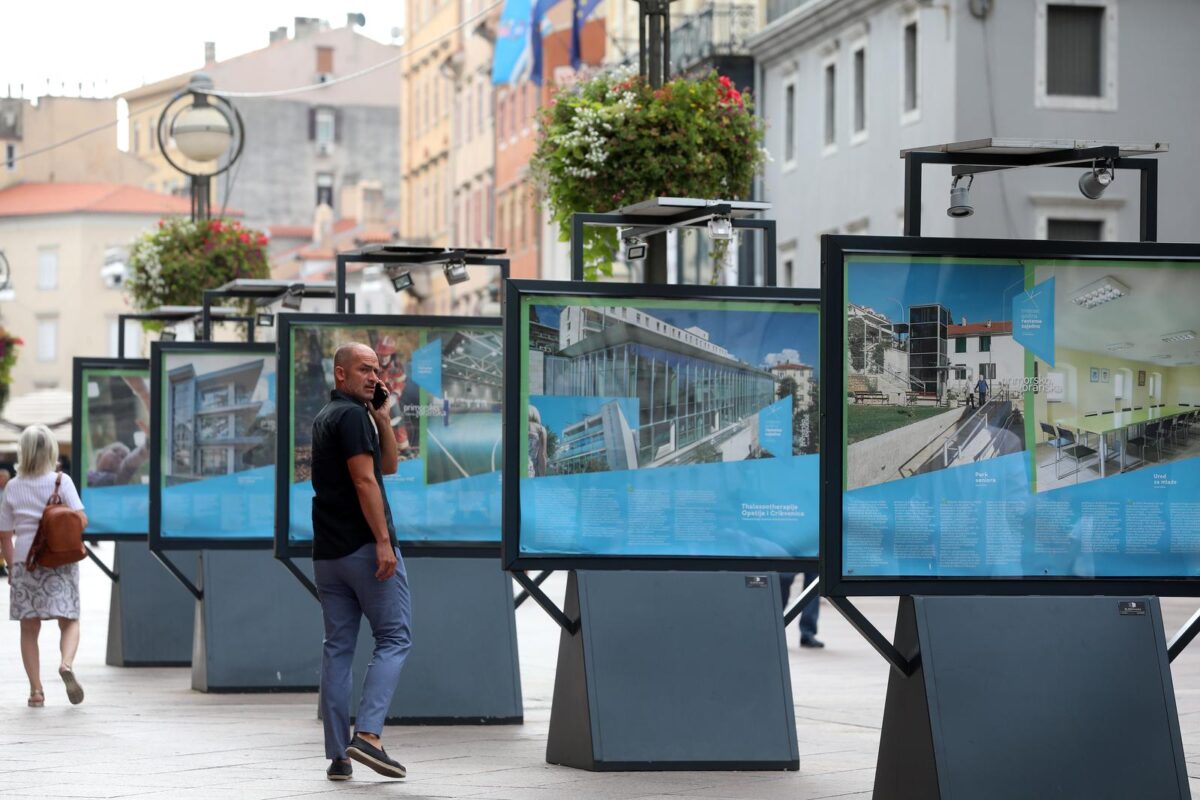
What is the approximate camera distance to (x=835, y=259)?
8.84 meters

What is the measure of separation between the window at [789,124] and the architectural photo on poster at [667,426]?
32.8 meters

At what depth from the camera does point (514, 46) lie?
42.5 m

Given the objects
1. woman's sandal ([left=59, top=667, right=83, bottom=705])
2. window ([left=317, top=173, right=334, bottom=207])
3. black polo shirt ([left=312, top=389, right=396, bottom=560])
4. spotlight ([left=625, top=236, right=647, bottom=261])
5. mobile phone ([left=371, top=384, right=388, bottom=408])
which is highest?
window ([left=317, top=173, right=334, bottom=207])

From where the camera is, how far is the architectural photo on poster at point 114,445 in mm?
19906

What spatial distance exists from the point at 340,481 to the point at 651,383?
151 centimetres

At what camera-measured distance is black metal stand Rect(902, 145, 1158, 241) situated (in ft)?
29.8

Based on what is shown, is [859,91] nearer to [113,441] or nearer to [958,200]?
[113,441]

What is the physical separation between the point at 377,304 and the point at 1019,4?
2042 inches

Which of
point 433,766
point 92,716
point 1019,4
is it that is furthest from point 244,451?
point 1019,4

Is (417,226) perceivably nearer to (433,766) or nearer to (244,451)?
(244,451)

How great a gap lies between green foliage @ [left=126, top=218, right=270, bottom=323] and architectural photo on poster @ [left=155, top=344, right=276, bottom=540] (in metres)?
11.1

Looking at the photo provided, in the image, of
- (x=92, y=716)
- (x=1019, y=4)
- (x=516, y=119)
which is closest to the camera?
(x=92, y=716)

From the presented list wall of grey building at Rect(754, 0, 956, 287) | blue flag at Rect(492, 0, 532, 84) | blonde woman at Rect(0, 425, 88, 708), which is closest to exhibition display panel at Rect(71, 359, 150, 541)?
blonde woman at Rect(0, 425, 88, 708)

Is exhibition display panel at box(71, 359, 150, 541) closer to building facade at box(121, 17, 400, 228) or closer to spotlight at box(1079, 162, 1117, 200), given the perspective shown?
spotlight at box(1079, 162, 1117, 200)
